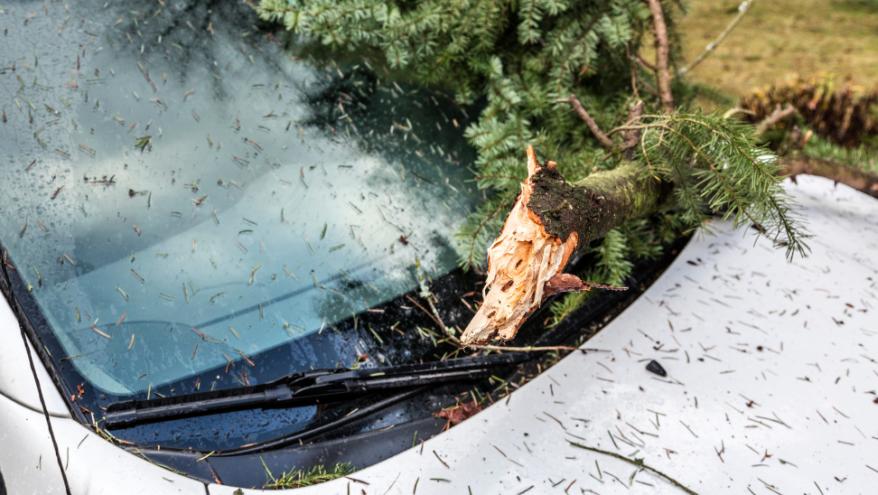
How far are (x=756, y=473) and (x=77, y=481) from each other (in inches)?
57.5

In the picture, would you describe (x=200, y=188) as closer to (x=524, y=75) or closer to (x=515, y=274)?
(x=515, y=274)

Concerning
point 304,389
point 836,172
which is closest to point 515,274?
point 304,389

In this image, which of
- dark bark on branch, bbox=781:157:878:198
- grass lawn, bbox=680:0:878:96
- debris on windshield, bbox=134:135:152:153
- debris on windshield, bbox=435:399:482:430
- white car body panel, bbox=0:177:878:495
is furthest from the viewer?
grass lawn, bbox=680:0:878:96

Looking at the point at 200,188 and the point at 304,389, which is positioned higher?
the point at 200,188

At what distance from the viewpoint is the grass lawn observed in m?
5.93

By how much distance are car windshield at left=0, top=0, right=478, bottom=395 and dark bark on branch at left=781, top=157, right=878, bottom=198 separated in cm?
141

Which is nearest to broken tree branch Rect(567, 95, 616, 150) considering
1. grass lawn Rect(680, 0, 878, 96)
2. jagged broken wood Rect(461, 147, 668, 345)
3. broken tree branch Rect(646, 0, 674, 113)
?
broken tree branch Rect(646, 0, 674, 113)

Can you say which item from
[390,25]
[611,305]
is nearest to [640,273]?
[611,305]

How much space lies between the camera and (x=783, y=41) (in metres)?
6.54

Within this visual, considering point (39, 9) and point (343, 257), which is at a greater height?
point (39, 9)

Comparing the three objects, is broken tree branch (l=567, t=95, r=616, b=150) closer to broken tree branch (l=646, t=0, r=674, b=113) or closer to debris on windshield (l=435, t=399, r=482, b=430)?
broken tree branch (l=646, t=0, r=674, b=113)

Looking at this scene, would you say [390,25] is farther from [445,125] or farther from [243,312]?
[243,312]

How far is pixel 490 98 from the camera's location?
8.06 feet

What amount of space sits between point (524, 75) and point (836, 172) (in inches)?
53.6
